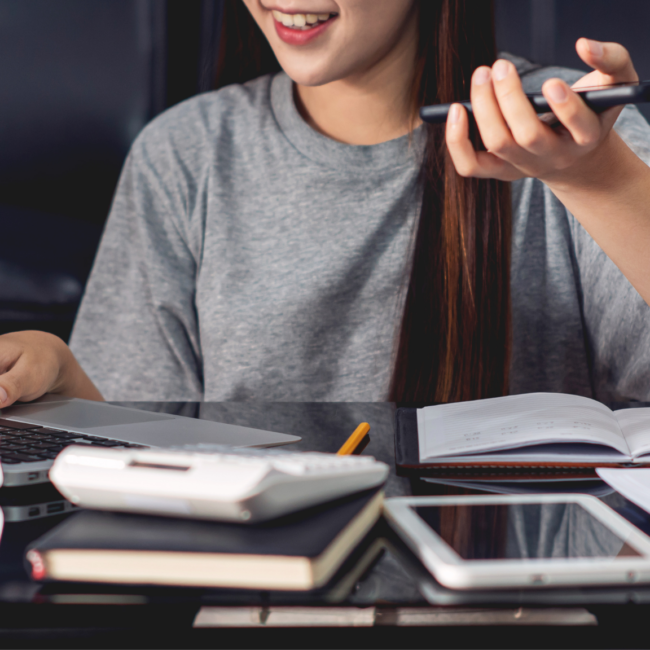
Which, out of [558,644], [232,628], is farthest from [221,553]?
[558,644]

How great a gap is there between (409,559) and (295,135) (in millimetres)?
848

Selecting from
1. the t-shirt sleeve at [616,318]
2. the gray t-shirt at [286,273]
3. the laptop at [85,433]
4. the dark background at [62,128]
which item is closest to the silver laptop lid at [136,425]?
the laptop at [85,433]

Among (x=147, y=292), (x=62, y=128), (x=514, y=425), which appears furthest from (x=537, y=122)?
(x=62, y=128)

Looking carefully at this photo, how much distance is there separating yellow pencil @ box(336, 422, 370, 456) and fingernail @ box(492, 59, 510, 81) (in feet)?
0.98

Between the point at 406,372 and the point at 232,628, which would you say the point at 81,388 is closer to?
the point at 406,372

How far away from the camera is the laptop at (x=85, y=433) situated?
40 cm

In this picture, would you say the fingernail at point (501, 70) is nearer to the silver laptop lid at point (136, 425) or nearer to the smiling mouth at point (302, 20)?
the silver laptop lid at point (136, 425)

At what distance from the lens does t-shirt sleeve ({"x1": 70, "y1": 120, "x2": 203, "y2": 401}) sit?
3.33ft

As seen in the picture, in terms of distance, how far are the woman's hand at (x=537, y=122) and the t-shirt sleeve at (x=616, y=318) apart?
0.32 metres

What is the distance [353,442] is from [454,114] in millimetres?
278

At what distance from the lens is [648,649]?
24 centimetres

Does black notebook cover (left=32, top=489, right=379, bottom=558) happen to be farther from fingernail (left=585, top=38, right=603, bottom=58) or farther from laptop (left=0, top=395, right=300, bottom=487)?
fingernail (left=585, top=38, right=603, bottom=58)

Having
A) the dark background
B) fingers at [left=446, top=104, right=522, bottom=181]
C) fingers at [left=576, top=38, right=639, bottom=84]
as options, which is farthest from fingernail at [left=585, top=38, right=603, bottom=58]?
the dark background

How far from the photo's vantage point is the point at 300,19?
0.87 m
